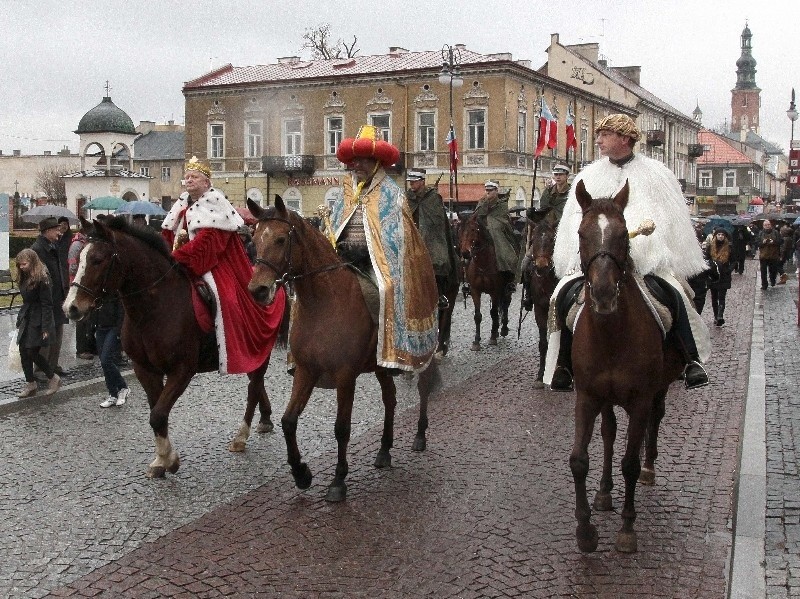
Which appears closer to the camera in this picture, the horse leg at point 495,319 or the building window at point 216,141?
the horse leg at point 495,319

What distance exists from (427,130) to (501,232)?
32.5 metres

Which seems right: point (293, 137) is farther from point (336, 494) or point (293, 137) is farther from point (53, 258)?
point (336, 494)

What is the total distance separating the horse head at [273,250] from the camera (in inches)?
247

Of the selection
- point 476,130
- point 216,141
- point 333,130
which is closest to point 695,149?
point 476,130

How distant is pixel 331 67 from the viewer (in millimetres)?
50281

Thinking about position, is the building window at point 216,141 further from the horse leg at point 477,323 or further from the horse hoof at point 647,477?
the horse hoof at point 647,477

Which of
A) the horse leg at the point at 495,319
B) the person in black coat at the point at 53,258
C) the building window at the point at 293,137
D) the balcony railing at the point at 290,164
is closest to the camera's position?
the person in black coat at the point at 53,258

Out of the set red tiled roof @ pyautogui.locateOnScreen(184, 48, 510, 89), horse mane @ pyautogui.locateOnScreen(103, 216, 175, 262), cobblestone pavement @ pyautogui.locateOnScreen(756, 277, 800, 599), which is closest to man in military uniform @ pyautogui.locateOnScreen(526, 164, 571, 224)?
cobblestone pavement @ pyautogui.locateOnScreen(756, 277, 800, 599)

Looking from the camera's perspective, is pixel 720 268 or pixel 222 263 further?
pixel 720 268

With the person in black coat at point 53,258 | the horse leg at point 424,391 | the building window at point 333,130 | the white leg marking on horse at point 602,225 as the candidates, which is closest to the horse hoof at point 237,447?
the horse leg at point 424,391

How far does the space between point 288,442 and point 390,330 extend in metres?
Answer: 1.12

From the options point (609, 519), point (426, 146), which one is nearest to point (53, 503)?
point (609, 519)

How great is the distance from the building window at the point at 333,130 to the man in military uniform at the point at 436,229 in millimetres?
37015

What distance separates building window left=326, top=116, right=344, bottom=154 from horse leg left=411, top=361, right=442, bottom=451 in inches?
1640
